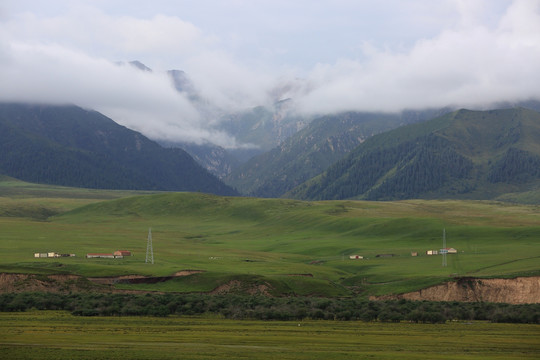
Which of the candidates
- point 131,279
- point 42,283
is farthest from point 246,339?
point 131,279

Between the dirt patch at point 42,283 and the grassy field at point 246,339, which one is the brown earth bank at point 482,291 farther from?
the dirt patch at point 42,283

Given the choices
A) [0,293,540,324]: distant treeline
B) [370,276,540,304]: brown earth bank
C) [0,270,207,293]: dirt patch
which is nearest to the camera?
[0,293,540,324]: distant treeline

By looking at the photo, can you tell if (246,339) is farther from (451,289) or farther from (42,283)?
(451,289)

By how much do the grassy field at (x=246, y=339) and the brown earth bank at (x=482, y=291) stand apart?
3107 cm

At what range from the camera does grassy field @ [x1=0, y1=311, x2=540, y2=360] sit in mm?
58438

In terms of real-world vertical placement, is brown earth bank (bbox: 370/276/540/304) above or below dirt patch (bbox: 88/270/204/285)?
below

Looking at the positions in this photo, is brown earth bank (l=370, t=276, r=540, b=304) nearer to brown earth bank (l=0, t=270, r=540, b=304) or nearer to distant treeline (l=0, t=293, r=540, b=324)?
brown earth bank (l=0, t=270, r=540, b=304)

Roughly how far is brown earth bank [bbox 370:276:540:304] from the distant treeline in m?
15.2

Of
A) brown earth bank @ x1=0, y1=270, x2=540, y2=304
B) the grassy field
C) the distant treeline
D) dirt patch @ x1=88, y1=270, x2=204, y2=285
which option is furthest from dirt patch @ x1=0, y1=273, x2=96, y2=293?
the grassy field

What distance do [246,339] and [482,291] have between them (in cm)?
6403

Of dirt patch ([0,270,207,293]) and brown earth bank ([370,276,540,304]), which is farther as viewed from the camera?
brown earth bank ([370,276,540,304])

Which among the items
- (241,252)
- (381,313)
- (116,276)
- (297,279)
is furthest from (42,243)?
(381,313)

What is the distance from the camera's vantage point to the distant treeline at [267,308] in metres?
92.6

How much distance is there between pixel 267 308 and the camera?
95.6 meters
